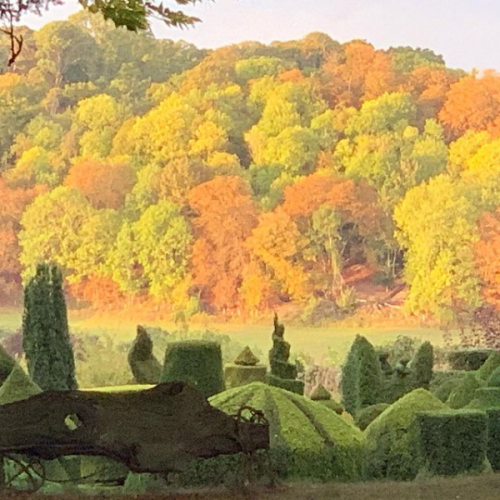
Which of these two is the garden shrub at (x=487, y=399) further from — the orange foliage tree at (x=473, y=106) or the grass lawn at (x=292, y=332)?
the orange foliage tree at (x=473, y=106)

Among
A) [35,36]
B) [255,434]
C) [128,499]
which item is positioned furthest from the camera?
[35,36]

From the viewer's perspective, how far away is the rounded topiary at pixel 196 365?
6008mm

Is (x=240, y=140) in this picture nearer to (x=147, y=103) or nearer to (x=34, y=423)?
(x=147, y=103)

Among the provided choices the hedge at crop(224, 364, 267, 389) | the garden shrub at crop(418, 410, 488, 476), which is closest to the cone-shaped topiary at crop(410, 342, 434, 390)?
the hedge at crop(224, 364, 267, 389)

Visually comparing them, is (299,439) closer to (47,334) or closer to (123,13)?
(123,13)

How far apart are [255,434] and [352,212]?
7.19 m

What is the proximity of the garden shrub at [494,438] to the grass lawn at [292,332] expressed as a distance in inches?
207

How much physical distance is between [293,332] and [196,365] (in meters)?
4.06

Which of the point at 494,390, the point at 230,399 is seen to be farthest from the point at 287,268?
the point at 230,399

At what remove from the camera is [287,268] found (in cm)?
996

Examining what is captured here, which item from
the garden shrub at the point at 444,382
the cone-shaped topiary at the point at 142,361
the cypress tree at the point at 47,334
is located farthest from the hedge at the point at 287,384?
the cypress tree at the point at 47,334

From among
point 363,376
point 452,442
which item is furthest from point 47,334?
point 452,442

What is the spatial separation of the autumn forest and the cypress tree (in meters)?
2.44

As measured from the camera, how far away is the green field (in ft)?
32.3
